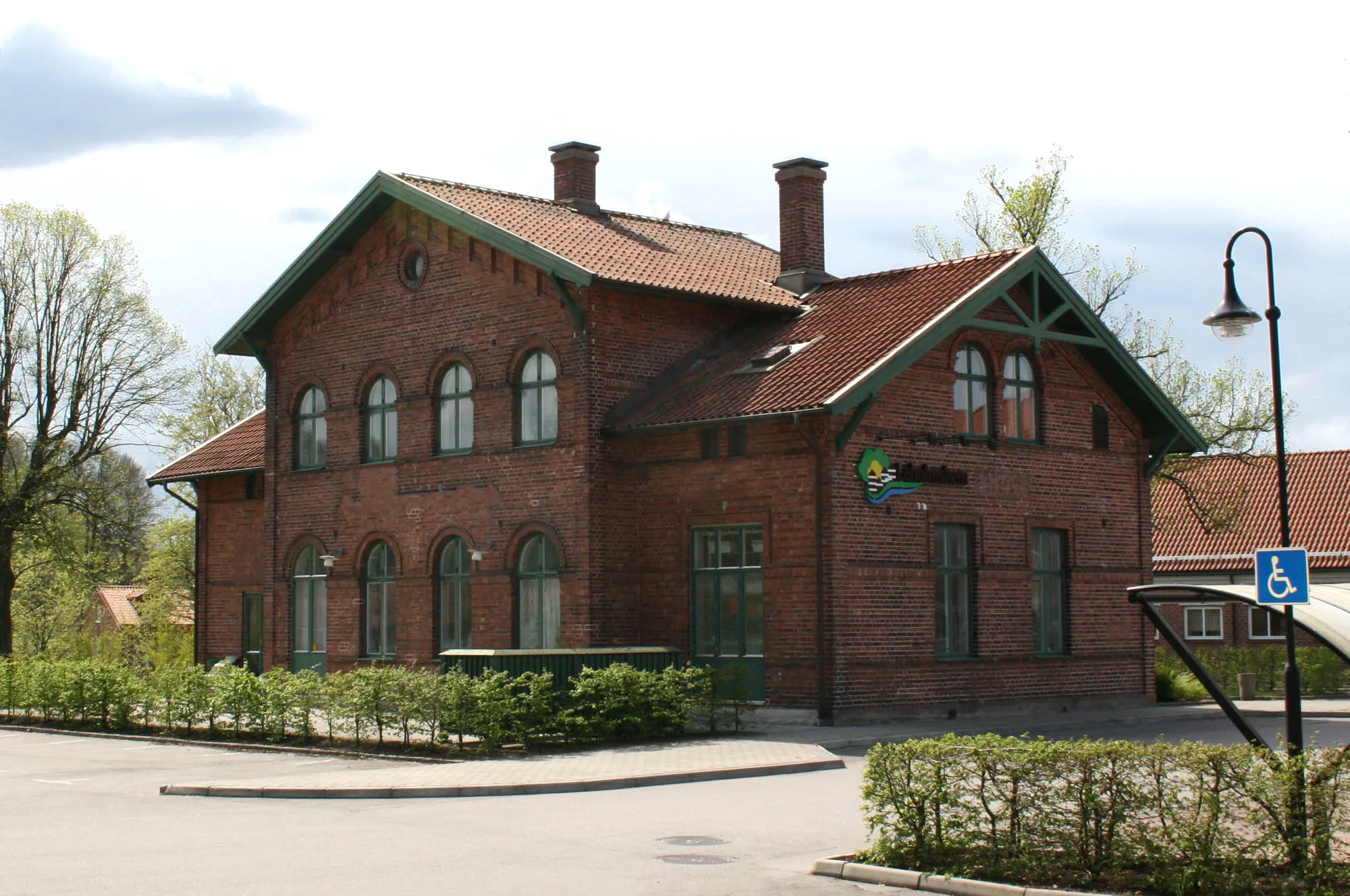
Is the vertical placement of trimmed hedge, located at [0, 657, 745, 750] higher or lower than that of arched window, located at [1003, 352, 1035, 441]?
lower

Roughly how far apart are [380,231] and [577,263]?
557cm

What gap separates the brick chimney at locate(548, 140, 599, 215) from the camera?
98.6ft

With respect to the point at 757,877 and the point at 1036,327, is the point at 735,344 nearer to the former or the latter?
the point at 1036,327

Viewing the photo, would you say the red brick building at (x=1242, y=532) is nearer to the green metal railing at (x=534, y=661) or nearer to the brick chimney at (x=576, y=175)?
the brick chimney at (x=576, y=175)

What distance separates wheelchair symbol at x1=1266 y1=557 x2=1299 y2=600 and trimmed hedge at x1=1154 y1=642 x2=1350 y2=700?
24.7 m

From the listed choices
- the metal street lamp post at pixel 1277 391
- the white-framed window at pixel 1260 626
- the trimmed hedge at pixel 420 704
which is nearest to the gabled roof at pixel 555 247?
the trimmed hedge at pixel 420 704

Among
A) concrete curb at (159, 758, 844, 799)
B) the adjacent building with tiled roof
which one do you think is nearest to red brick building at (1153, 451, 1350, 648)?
concrete curb at (159, 758, 844, 799)

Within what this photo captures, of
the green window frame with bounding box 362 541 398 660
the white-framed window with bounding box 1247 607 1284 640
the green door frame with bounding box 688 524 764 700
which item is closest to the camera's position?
the green door frame with bounding box 688 524 764 700

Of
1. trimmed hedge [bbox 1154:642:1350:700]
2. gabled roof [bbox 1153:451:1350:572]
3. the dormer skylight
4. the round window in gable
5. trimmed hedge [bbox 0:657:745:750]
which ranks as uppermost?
the round window in gable

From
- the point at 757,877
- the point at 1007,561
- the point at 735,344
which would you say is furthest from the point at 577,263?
the point at 757,877

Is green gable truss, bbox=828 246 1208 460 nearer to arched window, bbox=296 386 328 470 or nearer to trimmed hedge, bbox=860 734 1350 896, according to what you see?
trimmed hedge, bbox=860 734 1350 896

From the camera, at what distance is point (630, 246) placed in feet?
91.3

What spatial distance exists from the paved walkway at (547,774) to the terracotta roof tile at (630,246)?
834 centimetres

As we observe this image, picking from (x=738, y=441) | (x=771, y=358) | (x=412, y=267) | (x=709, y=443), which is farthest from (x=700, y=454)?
(x=412, y=267)
